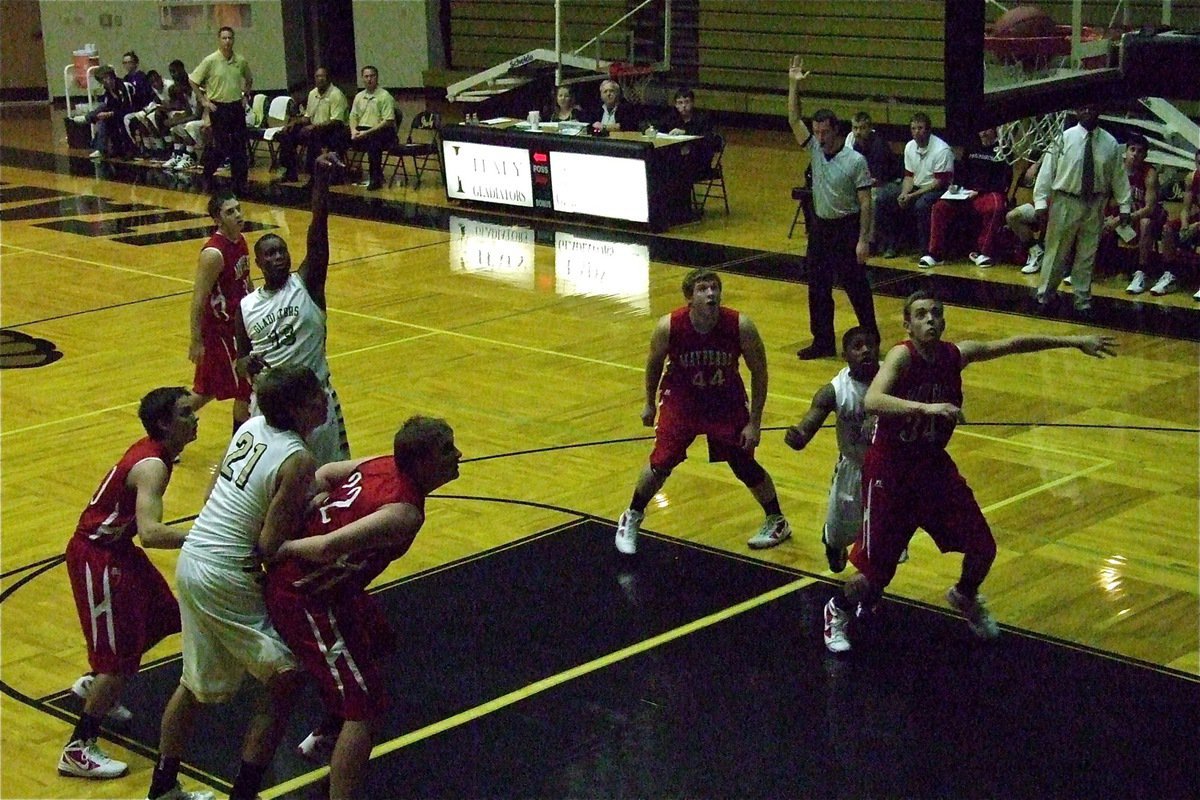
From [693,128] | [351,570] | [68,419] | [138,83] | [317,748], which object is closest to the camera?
[351,570]

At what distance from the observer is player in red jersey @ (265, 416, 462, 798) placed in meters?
4.93

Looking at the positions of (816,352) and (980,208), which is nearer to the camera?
(816,352)

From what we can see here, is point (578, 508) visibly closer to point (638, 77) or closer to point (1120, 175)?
point (1120, 175)

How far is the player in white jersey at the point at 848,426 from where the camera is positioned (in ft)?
23.0

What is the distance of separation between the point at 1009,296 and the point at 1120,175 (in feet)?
4.54

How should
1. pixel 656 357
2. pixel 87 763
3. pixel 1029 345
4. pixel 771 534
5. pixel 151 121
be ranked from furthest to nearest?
1. pixel 151 121
2. pixel 771 534
3. pixel 656 357
4. pixel 1029 345
5. pixel 87 763

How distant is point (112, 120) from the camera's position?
78.9 ft

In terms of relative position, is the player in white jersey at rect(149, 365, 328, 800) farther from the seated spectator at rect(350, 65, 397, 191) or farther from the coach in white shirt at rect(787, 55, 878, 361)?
the seated spectator at rect(350, 65, 397, 191)

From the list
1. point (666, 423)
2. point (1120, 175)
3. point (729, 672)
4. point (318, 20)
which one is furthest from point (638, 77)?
point (729, 672)

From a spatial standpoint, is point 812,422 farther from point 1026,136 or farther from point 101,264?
point 101,264

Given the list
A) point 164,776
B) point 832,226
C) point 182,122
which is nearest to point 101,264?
point 182,122

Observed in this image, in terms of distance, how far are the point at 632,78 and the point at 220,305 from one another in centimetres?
1514

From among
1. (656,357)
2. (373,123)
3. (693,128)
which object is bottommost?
(656,357)

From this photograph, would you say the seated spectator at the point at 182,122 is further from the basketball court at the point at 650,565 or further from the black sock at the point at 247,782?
the black sock at the point at 247,782
